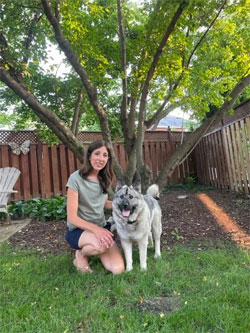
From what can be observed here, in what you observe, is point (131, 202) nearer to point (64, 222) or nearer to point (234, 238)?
point (234, 238)

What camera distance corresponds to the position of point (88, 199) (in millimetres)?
3164

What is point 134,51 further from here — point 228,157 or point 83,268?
point 228,157

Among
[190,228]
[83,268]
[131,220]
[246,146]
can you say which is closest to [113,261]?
[83,268]

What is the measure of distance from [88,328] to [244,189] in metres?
5.45

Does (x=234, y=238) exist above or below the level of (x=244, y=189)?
below

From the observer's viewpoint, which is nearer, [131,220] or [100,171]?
[131,220]

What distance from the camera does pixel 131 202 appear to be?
3018 mm

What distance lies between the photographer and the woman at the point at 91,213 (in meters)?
2.95

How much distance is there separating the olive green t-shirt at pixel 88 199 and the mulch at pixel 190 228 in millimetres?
749

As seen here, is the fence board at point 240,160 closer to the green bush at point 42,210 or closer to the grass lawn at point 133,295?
the grass lawn at point 133,295

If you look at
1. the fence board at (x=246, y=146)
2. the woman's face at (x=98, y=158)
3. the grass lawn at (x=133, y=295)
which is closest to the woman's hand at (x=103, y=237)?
the grass lawn at (x=133, y=295)

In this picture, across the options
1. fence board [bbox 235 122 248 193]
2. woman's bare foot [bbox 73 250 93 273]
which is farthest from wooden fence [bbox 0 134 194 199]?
woman's bare foot [bbox 73 250 93 273]

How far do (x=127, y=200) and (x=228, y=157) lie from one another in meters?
5.01

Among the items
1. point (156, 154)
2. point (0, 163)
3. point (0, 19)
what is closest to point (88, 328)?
point (0, 19)
